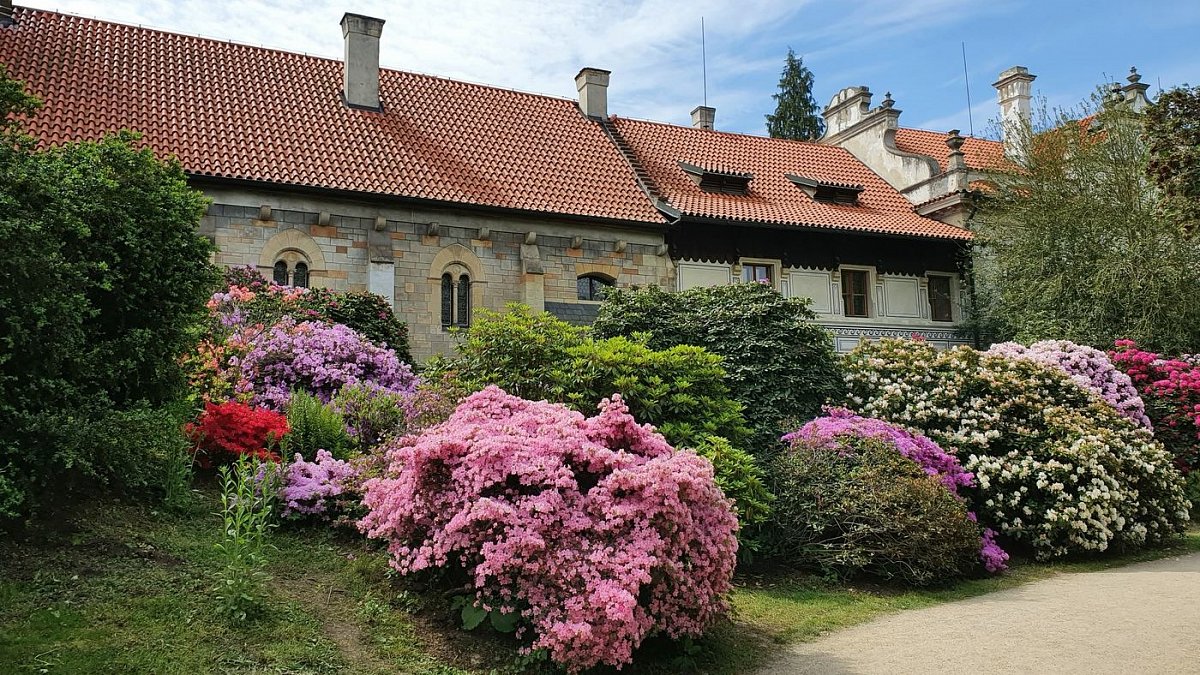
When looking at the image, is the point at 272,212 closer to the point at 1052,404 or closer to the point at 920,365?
the point at 920,365

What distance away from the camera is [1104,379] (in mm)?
A: 15688

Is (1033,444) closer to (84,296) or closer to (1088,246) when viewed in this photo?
(84,296)

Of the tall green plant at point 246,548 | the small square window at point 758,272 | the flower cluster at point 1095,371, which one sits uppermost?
the small square window at point 758,272

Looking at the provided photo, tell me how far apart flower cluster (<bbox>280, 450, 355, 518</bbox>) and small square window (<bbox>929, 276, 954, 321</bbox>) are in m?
20.6

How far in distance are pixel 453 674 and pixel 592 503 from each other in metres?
1.41

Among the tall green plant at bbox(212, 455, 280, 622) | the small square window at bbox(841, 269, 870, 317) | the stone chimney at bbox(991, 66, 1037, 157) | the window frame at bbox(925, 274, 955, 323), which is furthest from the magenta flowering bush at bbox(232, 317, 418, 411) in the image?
the stone chimney at bbox(991, 66, 1037, 157)

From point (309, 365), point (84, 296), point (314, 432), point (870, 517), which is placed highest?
point (84, 296)

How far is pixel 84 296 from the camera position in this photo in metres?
6.39

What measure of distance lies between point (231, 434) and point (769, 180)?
19.5 meters

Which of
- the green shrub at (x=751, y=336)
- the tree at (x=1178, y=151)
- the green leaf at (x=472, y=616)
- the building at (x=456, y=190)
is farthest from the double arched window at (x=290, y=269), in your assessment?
the tree at (x=1178, y=151)

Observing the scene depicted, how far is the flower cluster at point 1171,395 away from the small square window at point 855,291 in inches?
302

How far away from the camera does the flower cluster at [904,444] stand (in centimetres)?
1017

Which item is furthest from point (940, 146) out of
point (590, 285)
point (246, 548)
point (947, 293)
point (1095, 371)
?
point (246, 548)

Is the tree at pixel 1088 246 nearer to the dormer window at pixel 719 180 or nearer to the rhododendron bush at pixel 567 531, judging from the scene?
the dormer window at pixel 719 180
